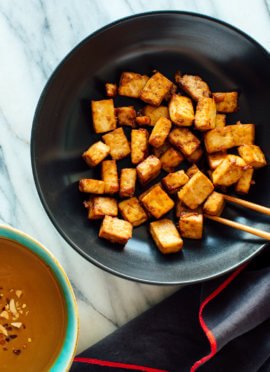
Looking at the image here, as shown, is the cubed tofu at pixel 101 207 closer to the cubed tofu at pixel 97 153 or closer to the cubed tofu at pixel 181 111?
the cubed tofu at pixel 97 153

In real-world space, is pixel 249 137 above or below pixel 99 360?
above

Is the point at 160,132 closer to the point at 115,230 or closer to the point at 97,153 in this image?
the point at 97,153

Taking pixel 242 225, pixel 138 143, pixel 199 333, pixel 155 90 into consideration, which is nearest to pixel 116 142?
pixel 138 143

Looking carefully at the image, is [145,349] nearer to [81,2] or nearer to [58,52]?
[58,52]

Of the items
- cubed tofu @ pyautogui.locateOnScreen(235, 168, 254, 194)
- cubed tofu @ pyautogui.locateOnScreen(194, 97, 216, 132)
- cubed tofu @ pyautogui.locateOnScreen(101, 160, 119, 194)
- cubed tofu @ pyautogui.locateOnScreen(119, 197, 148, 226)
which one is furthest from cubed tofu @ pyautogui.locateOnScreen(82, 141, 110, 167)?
cubed tofu @ pyautogui.locateOnScreen(235, 168, 254, 194)

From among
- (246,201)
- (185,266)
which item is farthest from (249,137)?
(185,266)
